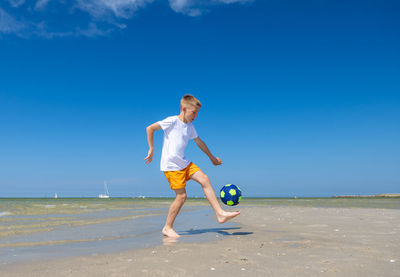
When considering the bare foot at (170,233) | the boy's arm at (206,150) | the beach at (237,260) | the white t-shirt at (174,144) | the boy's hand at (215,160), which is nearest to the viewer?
the beach at (237,260)

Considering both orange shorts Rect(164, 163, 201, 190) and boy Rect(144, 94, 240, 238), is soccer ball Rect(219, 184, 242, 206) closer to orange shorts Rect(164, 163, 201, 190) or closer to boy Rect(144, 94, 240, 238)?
boy Rect(144, 94, 240, 238)

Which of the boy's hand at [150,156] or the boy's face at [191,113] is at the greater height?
the boy's face at [191,113]

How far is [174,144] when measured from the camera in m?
5.14

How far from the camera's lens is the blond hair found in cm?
524

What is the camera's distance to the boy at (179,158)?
5.13m

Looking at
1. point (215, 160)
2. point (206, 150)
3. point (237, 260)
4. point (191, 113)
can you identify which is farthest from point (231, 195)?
point (237, 260)

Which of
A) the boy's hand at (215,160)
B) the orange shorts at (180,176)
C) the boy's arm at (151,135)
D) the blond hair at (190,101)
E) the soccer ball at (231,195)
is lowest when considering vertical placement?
the soccer ball at (231,195)

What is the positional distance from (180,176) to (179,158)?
11.4 inches

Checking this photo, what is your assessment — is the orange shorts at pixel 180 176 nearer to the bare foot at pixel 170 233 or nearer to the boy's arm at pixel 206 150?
the boy's arm at pixel 206 150

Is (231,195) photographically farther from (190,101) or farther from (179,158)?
(190,101)

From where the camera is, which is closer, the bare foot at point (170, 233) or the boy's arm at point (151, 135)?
the bare foot at point (170, 233)

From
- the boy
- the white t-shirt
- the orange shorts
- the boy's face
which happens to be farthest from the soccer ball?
the boy's face

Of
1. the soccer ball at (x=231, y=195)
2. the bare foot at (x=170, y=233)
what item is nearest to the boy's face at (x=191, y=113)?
the soccer ball at (x=231, y=195)

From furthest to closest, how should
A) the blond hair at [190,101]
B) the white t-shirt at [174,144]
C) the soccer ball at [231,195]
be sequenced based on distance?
the soccer ball at [231,195], the blond hair at [190,101], the white t-shirt at [174,144]
